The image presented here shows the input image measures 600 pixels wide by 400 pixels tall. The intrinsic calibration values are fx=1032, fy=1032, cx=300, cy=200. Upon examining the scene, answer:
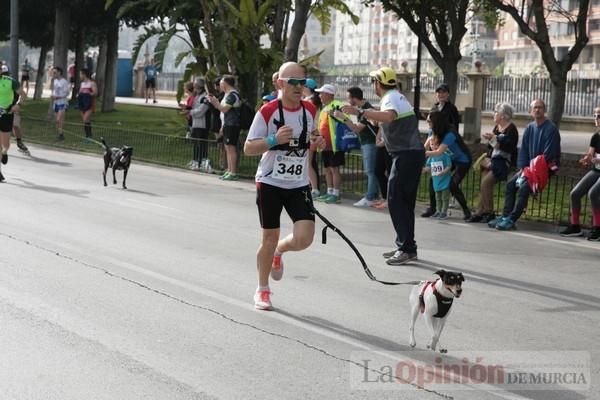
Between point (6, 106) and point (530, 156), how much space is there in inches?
390

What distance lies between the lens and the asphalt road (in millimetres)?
6297

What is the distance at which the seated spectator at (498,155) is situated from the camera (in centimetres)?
1405

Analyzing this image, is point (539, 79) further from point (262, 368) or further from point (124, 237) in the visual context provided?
point (262, 368)

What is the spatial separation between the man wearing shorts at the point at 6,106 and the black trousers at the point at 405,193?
9.68 m

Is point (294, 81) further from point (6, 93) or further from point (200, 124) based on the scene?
point (200, 124)

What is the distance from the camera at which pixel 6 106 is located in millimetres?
18781

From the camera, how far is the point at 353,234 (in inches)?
510

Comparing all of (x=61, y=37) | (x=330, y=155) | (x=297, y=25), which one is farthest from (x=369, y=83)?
(x=330, y=155)

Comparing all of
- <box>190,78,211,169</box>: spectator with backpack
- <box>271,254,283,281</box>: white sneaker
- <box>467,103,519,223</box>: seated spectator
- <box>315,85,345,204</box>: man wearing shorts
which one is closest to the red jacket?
<box>467,103,519,223</box>: seated spectator

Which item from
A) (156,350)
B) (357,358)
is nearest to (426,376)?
(357,358)

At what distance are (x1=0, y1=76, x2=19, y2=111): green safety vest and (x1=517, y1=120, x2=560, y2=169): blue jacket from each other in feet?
32.0

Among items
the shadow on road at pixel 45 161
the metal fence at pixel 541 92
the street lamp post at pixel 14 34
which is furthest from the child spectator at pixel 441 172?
the metal fence at pixel 541 92

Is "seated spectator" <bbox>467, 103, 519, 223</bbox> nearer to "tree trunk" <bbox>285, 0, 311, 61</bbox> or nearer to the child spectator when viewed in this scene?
the child spectator

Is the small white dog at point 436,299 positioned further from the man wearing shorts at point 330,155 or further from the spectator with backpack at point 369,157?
the man wearing shorts at point 330,155
